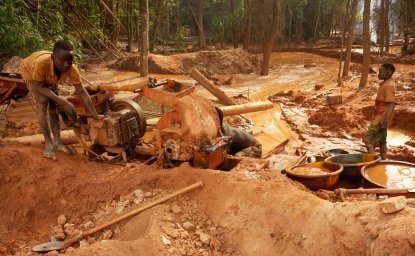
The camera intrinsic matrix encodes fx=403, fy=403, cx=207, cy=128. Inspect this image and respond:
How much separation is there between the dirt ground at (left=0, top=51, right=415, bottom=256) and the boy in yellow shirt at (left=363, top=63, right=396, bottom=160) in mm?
Answer: 2402

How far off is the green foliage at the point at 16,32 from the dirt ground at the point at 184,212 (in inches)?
219

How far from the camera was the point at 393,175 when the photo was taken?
4.93m

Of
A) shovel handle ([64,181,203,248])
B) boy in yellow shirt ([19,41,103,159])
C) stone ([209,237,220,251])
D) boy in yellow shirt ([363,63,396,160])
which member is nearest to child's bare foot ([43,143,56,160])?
boy in yellow shirt ([19,41,103,159])

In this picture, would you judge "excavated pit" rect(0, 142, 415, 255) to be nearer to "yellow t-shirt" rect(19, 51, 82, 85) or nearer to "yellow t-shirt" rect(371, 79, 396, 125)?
"yellow t-shirt" rect(19, 51, 82, 85)

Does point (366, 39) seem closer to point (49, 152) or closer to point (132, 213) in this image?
point (49, 152)

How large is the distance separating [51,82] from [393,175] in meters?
4.48

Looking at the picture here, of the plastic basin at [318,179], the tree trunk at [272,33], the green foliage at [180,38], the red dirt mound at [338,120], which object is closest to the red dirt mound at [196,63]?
the tree trunk at [272,33]

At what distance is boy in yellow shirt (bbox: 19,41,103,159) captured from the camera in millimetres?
4957

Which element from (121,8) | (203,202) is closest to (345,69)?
(121,8)

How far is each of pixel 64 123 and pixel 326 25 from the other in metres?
32.7

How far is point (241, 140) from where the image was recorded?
6.45 meters

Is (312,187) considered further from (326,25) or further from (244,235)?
(326,25)

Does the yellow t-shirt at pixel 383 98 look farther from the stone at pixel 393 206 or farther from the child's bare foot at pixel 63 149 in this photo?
the child's bare foot at pixel 63 149

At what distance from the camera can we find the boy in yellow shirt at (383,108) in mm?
6031
